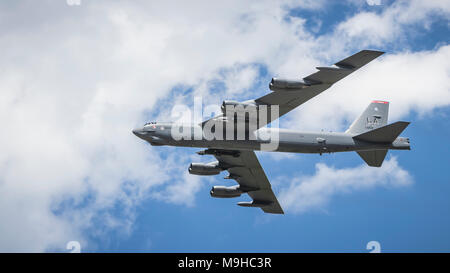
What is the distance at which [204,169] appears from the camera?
46.6 m

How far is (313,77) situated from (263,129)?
265 inches

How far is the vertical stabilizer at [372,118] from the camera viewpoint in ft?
148

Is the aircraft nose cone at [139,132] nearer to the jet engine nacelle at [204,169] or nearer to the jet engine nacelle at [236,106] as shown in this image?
the jet engine nacelle at [204,169]

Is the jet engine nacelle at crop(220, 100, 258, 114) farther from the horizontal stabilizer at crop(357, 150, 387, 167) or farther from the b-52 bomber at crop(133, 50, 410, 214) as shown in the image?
the horizontal stabilizer at crop(357, 150, 387, 167)

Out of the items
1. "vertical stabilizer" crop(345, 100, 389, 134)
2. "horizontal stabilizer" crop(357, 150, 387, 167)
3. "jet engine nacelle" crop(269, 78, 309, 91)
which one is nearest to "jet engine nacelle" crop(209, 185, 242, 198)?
"vertical stabilizer" crop(345, 100, 389, 134)

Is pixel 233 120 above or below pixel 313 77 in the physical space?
below

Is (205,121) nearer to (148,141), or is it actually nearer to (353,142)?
(148,141)

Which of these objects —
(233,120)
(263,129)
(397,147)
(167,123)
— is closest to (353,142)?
(397,147)

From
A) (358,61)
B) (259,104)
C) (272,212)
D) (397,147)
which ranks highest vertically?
(358,61)

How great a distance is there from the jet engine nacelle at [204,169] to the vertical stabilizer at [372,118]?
1204 centimetres

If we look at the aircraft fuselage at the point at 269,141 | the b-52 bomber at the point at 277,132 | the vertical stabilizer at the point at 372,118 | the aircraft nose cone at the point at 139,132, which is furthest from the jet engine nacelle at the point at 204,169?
the vertical stabilizer at the point at 372,118

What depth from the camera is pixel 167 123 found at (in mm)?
41969

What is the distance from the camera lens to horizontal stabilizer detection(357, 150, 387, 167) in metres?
44.2
